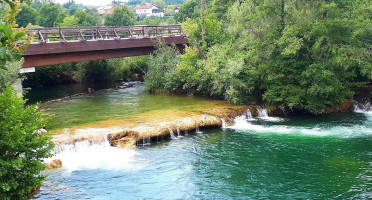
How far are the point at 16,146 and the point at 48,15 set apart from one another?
9127 cm

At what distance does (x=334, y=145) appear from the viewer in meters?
21.5

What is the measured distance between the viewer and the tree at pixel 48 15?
95250 mm

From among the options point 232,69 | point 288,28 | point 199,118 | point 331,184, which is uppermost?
point 288,28

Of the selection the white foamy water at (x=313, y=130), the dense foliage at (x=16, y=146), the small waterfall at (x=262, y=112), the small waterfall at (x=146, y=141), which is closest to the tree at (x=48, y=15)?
the small waterfall at (x=262, y=112)

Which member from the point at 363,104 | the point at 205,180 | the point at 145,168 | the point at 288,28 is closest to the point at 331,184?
the point at 205,180

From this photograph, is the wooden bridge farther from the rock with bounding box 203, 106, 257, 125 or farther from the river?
the rock with bounding box 203, 106, 257, 125

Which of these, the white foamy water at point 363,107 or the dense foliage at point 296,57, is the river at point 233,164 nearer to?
the white foamy water at point 363,107

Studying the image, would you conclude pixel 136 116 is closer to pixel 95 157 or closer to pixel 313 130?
pixel 95 157

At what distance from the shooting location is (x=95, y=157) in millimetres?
20469

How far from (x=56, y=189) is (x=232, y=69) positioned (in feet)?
55.6

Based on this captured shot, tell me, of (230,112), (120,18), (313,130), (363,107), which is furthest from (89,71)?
(120,18)

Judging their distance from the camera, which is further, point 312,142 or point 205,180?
point 312,142

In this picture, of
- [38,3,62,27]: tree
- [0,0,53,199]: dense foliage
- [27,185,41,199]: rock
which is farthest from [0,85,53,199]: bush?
[38,3,62,27]: tree

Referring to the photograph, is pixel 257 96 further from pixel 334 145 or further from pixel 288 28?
pixel 334 145
